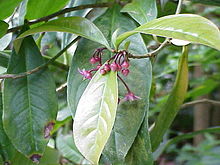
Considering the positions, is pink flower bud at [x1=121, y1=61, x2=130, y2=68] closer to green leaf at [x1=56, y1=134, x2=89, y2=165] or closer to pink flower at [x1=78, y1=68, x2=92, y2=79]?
pink flower at [x1=78, y1=68, x2=92, y2=79]

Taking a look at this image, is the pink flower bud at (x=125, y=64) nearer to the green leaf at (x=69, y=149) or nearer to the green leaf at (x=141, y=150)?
the green leaf at (x=141, y=150)

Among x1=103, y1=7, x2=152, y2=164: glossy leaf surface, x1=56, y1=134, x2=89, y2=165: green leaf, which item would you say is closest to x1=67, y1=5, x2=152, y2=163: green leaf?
x1=103, y1=7, x2=152, y2=164: glossy leaf surface

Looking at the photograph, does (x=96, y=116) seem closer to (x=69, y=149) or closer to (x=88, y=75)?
(x=88, y=75)

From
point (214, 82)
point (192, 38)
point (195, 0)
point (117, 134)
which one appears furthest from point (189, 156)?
point (192, 38)

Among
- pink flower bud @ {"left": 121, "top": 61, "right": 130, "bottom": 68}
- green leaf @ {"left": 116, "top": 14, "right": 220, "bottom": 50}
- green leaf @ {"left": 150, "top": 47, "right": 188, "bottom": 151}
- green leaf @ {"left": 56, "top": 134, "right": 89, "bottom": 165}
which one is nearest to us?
green leaf @ {"left": 116, "top": 14, "right": 220, "bottom": 50}

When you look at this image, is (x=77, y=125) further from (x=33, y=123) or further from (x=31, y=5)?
(x=31, y=5)

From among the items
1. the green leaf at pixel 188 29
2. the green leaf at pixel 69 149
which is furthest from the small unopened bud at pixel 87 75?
the green leaf at pixel 69 149
